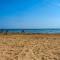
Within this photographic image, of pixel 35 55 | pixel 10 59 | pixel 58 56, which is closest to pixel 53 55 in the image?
pixel 58 56

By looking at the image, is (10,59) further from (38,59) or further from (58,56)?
(58,56)

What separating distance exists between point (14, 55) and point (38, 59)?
1.39 m

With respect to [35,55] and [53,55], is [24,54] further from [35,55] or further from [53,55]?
[53,55]

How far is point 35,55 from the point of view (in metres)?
8.93

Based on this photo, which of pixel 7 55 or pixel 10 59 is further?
pixel 7 55

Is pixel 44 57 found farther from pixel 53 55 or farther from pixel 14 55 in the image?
pixel 14 55

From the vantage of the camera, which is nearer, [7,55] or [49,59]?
[49,59]

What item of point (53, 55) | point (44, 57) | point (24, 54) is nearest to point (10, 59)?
point (24, 54)

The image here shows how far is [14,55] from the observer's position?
8922 millimetres

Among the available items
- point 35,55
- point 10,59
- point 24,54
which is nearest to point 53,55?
point 35,55

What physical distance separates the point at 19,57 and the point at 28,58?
0.47 meters

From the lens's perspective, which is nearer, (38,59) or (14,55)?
(38,59)

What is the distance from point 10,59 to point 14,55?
2.31 feet

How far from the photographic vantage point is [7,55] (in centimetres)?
890
